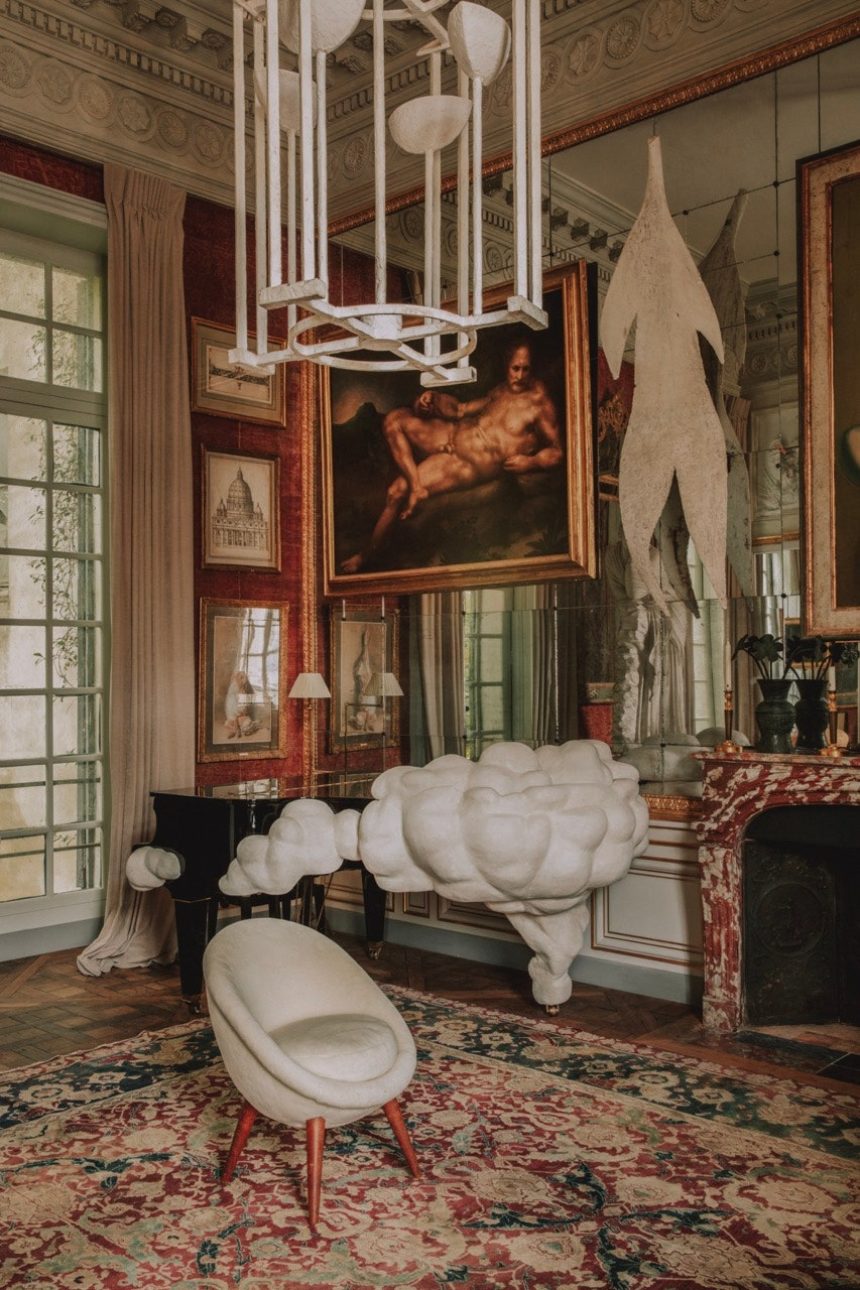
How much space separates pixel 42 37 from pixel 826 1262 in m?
6.27

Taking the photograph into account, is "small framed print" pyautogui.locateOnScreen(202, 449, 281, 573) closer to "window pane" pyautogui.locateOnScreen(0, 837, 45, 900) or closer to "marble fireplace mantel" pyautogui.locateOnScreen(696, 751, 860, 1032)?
"window pane" pyautogui.locateOnScreen(0, 837, 45, 900)

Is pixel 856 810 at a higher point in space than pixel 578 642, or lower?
lower

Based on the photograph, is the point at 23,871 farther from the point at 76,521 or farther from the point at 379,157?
the point at 379,157

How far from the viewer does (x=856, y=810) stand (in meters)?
4.28

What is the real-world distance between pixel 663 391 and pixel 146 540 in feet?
9.29

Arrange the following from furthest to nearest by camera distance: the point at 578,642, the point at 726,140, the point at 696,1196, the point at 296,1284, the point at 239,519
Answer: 1. the point at 239,519
2. the point at 578,642
3. the point at 726,140
4. the point at 696,1196
5. the point at 296,1284

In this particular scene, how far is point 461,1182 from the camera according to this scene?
124 inches

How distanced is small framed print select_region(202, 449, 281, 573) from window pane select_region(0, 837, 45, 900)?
183 centimetres

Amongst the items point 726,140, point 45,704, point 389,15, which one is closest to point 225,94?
point 726,140

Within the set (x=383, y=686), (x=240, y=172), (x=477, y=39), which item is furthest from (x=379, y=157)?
(x=383, y=686)

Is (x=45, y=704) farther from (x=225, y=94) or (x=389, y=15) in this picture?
(x=389, y=15)

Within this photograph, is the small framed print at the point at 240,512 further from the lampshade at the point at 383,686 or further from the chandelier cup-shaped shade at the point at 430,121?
the chandelier cup-shaped shade at the point at 430,121

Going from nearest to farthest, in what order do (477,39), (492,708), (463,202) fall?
(477,39) < (463,202) < (492,708)

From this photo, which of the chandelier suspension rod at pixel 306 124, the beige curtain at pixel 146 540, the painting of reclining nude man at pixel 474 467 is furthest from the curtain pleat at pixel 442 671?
the chandelier suspension rod at pixel 306 124
